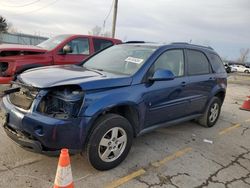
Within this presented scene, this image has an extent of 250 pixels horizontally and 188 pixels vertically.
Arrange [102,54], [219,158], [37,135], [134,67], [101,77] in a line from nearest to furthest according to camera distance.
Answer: [37,135] → [101,77] → [134,67] → [219,158] → [102,54]

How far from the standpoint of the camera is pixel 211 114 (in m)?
5.82

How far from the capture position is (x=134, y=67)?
12.8 feet

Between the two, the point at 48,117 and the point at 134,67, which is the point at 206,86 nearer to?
the point at 134,67

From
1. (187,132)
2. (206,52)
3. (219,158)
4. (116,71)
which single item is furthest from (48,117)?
(206,52)

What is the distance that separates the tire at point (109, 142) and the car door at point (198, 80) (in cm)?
173

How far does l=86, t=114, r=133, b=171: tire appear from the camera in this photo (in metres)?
3.20

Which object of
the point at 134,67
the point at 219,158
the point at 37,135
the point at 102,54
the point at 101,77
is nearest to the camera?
the point at 37,135

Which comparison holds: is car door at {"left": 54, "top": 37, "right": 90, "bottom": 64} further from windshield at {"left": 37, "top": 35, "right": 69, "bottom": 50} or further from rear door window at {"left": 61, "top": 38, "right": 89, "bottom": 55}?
windshield at {"left": 37, "top": 35, "right": 69, "bottom": 50}

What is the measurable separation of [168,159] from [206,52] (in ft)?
8.84

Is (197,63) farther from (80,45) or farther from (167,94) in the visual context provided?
(80,45)

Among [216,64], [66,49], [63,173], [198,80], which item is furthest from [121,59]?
[66,49]

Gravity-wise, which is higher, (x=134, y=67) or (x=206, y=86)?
(x=134, y=67)

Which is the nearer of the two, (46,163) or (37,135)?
(37,135)

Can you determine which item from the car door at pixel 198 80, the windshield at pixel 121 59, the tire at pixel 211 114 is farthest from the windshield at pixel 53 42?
the tire at pixel 211 114
